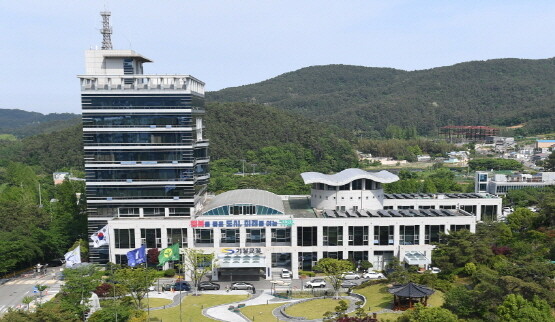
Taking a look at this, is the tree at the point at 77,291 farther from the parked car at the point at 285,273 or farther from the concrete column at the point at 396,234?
the concrete column at the point at 396,234

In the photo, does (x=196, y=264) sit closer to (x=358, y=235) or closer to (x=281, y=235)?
(x=281, y=235)

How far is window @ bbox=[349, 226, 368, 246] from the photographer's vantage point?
58719 mm

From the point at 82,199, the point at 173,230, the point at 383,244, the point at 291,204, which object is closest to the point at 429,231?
the point at 383,244

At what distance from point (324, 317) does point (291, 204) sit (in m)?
31.4

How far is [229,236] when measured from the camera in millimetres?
58688

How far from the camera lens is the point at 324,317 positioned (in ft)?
132

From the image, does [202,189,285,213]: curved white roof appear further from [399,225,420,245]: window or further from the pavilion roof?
the pavilion roof

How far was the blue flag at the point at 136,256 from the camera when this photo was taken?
174 feet

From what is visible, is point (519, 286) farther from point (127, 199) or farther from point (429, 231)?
point (127, 199)

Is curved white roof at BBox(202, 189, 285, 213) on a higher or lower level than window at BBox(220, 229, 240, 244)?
higher

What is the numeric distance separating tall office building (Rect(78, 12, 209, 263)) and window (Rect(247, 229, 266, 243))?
7995mm

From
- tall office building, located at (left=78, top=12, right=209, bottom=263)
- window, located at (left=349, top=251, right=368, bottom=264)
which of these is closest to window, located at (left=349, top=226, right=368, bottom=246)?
window, located at (left=349, top=251, right=368, bottom=264)

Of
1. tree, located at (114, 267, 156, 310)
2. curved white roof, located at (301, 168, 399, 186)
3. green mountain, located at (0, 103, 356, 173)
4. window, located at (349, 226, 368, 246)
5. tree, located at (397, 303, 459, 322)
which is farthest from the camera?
green mountain, located at (0, 103, 356, 173)

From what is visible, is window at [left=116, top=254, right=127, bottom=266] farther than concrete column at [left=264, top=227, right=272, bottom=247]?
Yes
